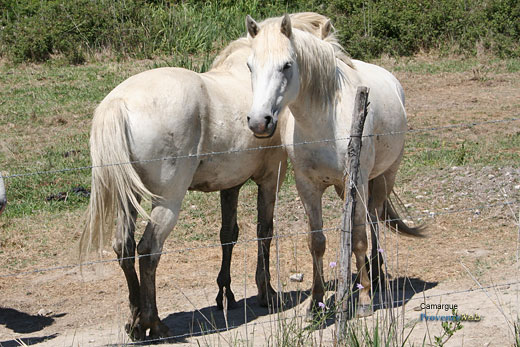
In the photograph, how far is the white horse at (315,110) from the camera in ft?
15.0

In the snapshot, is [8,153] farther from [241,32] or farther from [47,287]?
[241,32]

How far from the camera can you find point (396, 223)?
20.5ft

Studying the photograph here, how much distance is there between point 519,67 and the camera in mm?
13438

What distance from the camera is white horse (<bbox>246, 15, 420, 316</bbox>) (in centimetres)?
457

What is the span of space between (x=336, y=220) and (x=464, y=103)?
207 inches

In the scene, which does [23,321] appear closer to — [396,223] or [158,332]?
[158,332]

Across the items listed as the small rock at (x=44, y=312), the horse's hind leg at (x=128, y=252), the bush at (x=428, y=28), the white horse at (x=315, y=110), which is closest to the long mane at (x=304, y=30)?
the white horse at (x=315, y=110)

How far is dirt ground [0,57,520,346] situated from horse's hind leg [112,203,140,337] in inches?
7.5

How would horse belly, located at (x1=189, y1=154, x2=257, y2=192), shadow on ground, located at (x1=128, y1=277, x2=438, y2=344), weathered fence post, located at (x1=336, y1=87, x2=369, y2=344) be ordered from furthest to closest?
shadow on ground, located at (x1=128, y1=277, x2=438, y2=344)
horse belly, located at (x1=189, y1=154, x2=257, y2=192)
weathered fence post, located at (x1=336, y1=87, x2=369, y2=344)

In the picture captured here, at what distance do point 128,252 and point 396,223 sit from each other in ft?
8.11

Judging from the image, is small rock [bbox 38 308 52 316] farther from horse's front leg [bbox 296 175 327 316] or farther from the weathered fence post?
the weathered fence post

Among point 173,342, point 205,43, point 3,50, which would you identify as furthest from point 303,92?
point 3,50

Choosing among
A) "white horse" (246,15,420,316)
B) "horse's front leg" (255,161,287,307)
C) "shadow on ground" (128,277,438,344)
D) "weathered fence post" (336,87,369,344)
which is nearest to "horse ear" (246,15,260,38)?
"white horse" (246,15,420,316)

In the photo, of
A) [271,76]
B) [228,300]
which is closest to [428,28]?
[228,300]
